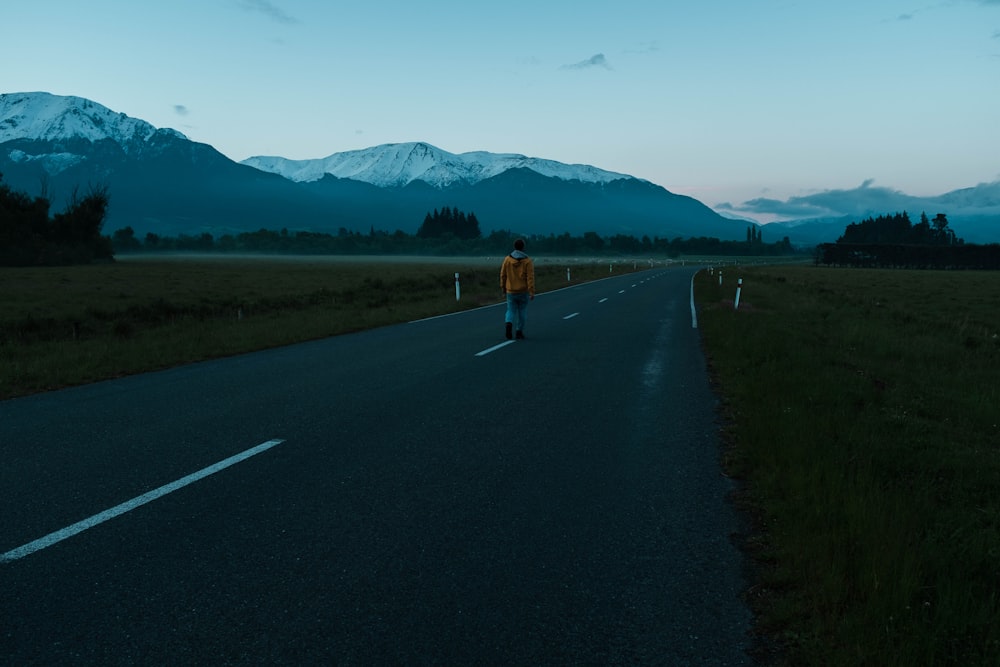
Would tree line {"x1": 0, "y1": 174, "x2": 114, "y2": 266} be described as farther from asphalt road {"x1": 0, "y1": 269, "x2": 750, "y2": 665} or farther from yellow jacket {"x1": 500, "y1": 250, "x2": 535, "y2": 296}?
asphalt road {"x1": 0, "y1": 269, "x2": 750, "y2": 665}

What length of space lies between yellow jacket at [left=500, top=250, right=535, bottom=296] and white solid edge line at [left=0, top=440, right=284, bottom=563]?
8.35 metres

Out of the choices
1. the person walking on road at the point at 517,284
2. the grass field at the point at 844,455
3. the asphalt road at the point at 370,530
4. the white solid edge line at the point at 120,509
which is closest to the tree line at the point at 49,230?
the grass field at the point at 844,455

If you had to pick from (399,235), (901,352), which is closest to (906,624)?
(901,352)

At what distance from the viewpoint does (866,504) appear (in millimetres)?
4309

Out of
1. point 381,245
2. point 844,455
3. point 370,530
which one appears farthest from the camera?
point 381,245

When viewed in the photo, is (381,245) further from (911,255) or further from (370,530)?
(370,530)

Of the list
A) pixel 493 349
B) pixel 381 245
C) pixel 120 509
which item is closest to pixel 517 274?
pixel 493 349

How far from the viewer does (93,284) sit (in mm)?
40062

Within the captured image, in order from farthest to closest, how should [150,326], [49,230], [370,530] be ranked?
1. [49,230]
2. [150,326]
3. [370,530]

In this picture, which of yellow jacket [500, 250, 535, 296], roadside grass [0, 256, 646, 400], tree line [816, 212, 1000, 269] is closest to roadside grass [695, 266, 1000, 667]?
yellow jacket [500, 250, 535, 296]

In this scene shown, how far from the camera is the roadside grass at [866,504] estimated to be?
292 cm

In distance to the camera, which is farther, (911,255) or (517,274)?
(911,255)

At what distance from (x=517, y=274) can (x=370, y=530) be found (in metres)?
9.87

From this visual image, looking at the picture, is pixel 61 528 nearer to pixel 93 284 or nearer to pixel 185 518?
pixel 185 518
